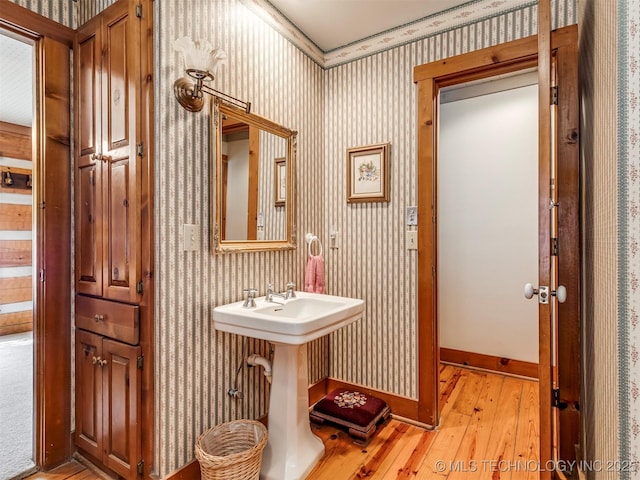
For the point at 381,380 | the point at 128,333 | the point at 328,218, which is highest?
the point at 328,218

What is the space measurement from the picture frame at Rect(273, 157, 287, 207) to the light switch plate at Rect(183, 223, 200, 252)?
63 centimetres

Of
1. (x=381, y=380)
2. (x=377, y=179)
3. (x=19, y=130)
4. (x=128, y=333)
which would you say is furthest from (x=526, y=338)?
(x=19, y=130)

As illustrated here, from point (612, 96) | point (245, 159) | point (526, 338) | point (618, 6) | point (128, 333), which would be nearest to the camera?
point (618, 6)

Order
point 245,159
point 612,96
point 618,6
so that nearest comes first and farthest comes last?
point 618,6, point 612,96, point 245,159

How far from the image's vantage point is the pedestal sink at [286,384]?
5.22 ft

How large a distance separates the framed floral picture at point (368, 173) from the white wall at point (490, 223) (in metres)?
0.68

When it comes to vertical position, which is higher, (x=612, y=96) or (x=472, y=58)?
Answer: (x=472, y=58)

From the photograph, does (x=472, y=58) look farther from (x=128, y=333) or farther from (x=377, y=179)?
(x=128, y=333)

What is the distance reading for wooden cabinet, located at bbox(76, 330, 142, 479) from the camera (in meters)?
1.56

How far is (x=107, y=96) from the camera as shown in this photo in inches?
66.7

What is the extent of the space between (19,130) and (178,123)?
4079 mm

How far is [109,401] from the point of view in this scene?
1672mm

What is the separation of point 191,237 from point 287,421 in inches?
41.6

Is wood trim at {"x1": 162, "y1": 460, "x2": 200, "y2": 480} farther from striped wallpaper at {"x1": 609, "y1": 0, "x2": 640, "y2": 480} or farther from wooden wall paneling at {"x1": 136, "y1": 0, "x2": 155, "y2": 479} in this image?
striped wallpaper at {"x1": 609, "y1": 0, "x2": 640, "y2": 480}
